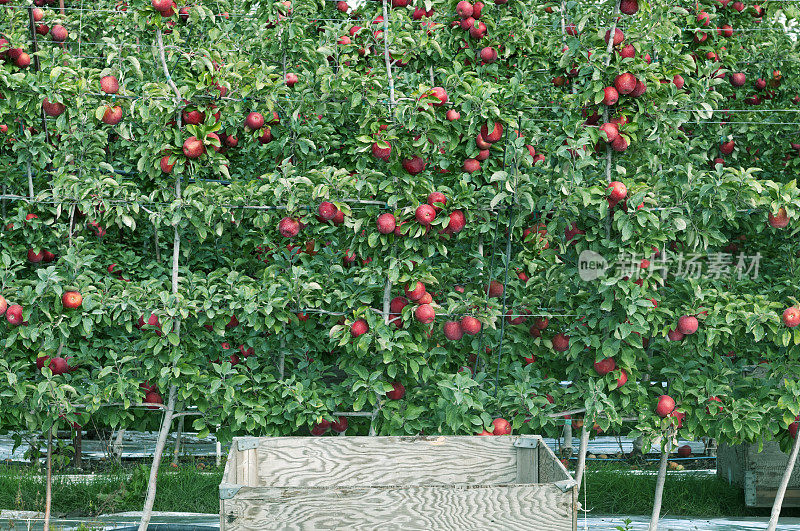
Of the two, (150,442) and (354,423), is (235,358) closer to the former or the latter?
(354,423)

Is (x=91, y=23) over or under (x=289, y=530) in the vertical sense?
over

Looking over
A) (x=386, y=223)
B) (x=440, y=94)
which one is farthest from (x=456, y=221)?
(x=440, y=94)

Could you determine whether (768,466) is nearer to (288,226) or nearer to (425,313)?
(425,313)

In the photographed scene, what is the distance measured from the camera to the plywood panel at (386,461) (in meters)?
2.59

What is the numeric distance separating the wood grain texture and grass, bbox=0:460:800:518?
9.52 feet

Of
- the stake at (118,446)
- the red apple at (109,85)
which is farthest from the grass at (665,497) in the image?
the red apple at (109,85)

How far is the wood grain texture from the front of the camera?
75.4 inches

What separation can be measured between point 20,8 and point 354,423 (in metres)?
2.94

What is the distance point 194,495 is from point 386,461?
2668mm

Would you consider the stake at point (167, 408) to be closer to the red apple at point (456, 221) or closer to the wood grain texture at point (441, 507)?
the red apple at point (456, 221)

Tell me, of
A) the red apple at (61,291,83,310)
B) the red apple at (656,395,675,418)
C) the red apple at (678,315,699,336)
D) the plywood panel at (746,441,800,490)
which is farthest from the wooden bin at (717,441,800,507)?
the red apple at (61,291,83,310)

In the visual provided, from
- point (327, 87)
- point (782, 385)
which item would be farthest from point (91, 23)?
point (782, 385)

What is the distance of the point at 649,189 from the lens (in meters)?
3.62

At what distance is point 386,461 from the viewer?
2594 mm
